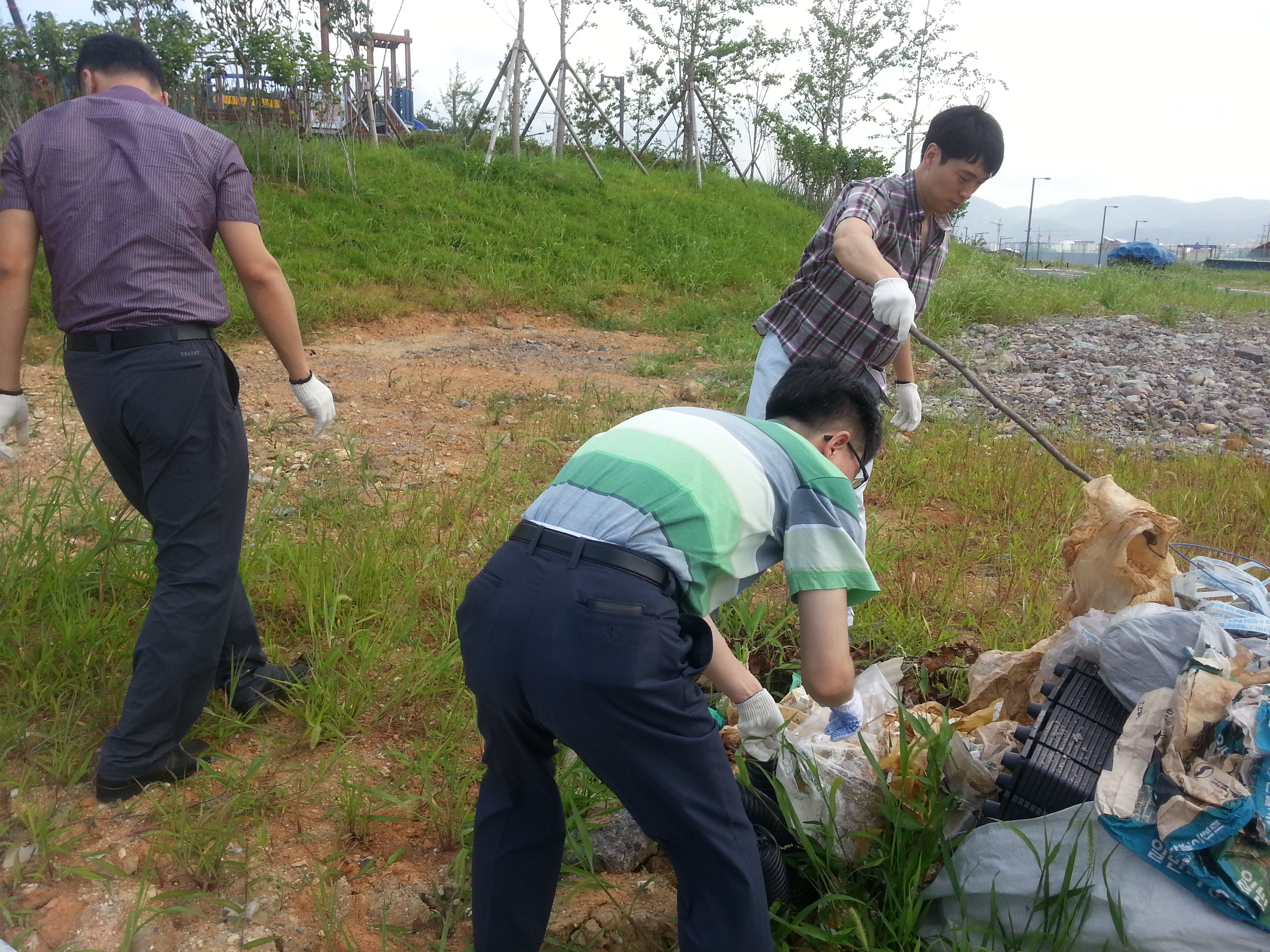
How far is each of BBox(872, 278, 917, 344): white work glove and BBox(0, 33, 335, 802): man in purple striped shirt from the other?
1.53 m

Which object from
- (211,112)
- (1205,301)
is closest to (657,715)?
(211,112)

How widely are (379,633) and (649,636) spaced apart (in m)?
1.41

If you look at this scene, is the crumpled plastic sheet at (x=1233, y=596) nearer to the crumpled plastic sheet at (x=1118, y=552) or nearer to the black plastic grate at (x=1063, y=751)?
the crumpled plastic sheet at (x=1118, y=552)

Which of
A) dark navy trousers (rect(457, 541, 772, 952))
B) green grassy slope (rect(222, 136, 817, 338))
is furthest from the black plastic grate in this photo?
green grassy slope (rect(222, 136, 817, 338))

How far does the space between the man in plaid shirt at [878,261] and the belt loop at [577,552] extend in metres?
1.18

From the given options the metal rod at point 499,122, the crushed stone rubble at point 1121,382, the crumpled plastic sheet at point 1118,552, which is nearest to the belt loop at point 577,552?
the crumpled plastic sheet at point 1118,552

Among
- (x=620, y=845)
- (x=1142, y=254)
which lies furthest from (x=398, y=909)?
(x=1142, y=254)

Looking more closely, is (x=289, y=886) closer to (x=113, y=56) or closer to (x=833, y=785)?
(x=833, y=785)

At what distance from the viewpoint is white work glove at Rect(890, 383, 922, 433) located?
302 cm

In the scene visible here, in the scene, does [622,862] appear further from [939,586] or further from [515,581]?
[939,586]

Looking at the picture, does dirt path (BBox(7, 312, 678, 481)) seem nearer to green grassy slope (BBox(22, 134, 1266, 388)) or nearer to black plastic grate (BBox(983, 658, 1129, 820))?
green grassy slope (BBox(22, 134, 1266, 388))

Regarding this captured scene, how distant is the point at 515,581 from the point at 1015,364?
7.10 m

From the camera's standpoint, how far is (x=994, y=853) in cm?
152

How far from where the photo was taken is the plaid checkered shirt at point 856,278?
8.07ft
